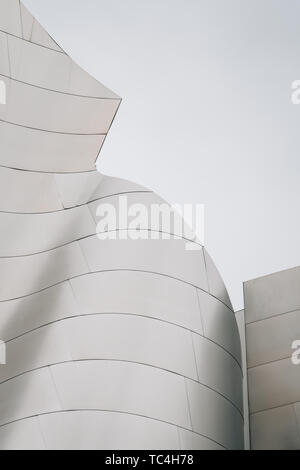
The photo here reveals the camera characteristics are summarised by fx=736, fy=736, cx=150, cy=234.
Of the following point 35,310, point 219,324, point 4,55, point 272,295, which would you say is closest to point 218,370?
point 219,324

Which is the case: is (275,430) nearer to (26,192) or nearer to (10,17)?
(26,192)

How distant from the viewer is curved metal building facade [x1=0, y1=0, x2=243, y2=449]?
414 inches

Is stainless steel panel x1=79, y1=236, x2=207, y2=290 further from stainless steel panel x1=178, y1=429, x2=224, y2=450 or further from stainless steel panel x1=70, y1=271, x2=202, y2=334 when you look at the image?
stainless steel panel x1=178, y1=429, x2=224, y2=450

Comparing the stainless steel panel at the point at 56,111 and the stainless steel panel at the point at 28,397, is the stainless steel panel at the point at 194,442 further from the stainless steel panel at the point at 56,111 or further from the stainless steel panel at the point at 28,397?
the stainless steel panel at the point at 56,111

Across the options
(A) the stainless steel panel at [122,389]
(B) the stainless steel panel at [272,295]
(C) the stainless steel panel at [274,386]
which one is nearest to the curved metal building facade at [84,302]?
(A) the stainless steel panel at [122,389]

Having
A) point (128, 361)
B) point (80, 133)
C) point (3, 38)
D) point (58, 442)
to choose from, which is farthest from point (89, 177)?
point (58, 442)

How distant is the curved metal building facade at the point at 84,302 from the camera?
10523 millimetres

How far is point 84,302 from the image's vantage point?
1170 cm

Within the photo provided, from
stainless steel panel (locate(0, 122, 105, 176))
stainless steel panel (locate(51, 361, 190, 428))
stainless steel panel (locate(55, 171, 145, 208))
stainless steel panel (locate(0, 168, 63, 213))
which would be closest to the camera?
stainless steel panel (locate(51, 361, 190, 428))

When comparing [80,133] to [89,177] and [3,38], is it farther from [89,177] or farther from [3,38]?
[3,38]

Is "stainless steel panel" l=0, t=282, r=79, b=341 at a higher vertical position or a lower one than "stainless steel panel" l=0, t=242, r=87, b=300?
lower

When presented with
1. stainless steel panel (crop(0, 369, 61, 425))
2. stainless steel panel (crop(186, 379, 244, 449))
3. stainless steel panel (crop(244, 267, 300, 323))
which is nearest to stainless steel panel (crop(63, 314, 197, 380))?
stainless steel panel (crop(186, 379, 244, 449))

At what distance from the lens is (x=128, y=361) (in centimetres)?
1104
